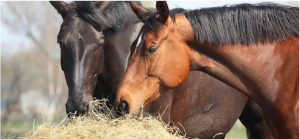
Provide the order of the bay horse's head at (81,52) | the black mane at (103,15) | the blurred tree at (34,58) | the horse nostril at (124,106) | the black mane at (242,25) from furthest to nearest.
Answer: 1. the blurred tree at (34,58)
2. the black mane at (103,15)
3. the bay horse's head at (81,52)
4. the black mane at (242,25)
5. the horse nostril at (124,106)

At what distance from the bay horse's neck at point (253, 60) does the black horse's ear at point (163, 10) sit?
0.42ft

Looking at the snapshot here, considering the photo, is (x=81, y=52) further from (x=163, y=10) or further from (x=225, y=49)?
(x=225, y=49)

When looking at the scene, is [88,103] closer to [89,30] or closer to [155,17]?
[89,30]

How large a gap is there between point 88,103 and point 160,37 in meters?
1.12

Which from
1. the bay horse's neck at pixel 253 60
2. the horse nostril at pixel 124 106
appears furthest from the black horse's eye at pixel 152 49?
the horse nostril at pixel 124 106

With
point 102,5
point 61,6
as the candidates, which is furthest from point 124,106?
point 61,6

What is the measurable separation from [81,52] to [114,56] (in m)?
0.50

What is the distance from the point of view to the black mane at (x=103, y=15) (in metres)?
4.70

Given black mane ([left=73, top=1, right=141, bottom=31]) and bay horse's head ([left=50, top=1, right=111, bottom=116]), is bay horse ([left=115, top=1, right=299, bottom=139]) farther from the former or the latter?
black mane ([left=73, top=1, right=141, bottom=31])

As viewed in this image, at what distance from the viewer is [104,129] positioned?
3787 millimetres

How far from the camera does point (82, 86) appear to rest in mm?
4461

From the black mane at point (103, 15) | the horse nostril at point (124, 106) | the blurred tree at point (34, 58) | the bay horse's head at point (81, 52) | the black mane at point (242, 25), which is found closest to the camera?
the horse nostril at point (124, 106)

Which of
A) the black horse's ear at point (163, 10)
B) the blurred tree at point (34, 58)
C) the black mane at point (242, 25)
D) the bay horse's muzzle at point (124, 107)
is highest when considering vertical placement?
the black horse's ear at point (163, 10)

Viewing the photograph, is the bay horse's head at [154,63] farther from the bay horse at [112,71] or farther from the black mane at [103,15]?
the black mane at [103,15]
